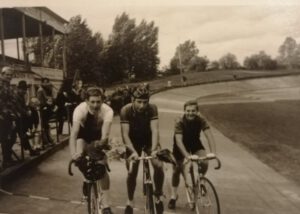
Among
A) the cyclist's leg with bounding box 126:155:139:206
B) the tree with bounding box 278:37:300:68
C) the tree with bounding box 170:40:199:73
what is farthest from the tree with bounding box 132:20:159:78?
the cyclist's leg with bounding box 126:155:139:206

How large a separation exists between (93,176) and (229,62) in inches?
128

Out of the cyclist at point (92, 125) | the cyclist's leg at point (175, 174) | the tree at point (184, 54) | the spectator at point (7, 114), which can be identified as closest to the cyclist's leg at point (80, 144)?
the cyclist at point (92, 125)

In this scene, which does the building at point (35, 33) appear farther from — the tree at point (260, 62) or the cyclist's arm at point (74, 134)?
the tree at point (260, 62)

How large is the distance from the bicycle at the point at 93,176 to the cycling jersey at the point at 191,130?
3.17ft

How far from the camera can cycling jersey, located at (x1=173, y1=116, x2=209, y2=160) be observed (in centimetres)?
530

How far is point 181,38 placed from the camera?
6.24m

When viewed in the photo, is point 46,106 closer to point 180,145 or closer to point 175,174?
Result: point 175,174

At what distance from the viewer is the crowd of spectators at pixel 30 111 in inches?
245

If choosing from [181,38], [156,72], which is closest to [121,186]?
[156,72]

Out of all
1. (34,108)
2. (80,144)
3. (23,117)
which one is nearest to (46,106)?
(34,108)

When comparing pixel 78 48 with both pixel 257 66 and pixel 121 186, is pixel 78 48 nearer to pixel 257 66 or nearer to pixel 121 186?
pixel 121 186

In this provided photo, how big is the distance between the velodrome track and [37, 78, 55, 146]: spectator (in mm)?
400

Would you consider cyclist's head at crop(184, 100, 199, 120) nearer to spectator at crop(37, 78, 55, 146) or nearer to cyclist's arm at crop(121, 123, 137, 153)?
cyclist's arm at crop(121, 123, 137, 153)

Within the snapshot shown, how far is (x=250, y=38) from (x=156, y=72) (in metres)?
1.29
